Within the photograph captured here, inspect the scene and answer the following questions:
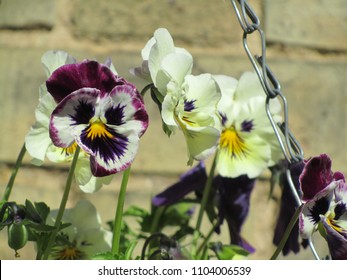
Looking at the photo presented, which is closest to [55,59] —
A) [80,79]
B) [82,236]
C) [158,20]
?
[80,79]

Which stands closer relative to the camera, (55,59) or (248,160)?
(55,59)

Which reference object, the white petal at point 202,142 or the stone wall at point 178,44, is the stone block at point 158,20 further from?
the white petal at point 202,142

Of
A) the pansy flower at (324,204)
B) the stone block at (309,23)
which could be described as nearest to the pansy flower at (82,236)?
the pansy flower at (324,204)

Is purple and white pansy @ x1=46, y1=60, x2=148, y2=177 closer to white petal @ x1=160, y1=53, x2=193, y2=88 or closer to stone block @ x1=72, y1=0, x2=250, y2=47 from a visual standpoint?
white petal @ x1=160, y1=53, x2=193, y2=88

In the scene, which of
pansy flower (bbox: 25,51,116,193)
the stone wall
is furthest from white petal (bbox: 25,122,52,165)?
the stone wall

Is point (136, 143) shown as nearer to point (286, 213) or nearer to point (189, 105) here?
point (189, 105)

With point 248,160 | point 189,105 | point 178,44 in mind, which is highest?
point 189,105

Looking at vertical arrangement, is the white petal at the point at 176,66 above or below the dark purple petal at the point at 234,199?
above
